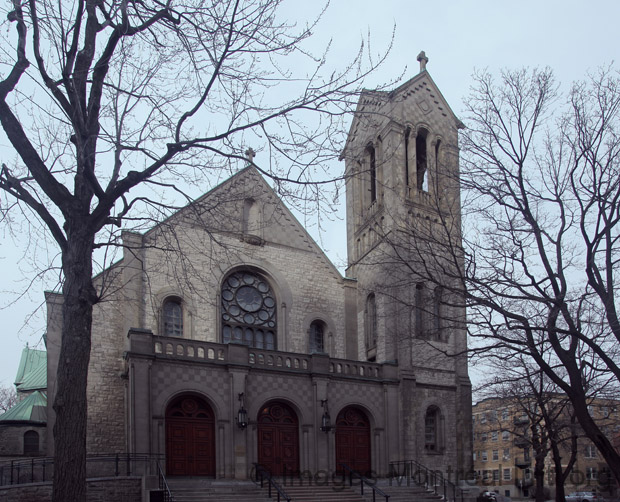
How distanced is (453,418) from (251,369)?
9.12 metres

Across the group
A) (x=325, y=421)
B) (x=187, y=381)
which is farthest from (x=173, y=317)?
(x=325, y=421)

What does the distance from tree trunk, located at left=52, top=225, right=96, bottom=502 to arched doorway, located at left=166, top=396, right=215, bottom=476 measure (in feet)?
37.8

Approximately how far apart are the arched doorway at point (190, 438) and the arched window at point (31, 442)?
1002cm

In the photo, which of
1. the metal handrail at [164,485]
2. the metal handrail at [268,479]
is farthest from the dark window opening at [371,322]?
the metal handrail at [164,485]

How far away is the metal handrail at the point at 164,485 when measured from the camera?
17.2 metres

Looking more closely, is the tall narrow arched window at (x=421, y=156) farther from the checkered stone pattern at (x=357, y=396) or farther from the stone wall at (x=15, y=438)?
the stone wall at (x=15, y=438)

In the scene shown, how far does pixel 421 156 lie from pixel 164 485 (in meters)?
18.7

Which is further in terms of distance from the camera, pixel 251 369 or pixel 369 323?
pixel 369 323

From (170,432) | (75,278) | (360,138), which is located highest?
(360,138)

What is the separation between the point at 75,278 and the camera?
9320 mm

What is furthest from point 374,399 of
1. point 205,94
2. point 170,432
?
point 205,94

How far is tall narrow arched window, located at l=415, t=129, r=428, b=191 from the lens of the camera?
29.4 metres

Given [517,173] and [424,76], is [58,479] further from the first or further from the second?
[424,76]

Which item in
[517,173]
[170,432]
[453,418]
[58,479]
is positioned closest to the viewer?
[58,479]
